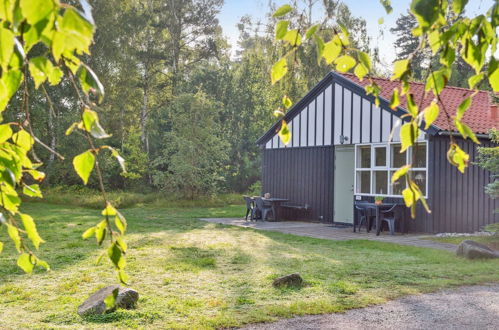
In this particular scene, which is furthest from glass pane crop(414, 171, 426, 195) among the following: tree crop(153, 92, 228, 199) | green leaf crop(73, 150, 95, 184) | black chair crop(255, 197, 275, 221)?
green leaf crop(73, 150, 95, 184)

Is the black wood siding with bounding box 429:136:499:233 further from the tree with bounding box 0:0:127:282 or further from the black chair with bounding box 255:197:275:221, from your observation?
the tree with bounding box 0:0:127:282

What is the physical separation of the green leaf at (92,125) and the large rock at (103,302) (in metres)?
3.88

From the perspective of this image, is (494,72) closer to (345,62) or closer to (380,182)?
(345,62)

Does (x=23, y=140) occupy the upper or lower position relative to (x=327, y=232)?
upper

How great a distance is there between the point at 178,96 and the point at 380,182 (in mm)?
12060

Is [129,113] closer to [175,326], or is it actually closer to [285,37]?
[175,326]

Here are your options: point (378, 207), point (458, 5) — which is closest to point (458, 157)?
point (458, 5)

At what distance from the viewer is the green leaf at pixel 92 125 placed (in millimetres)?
1119

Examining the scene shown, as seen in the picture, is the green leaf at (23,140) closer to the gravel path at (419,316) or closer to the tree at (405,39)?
the gravel path at (419,316)

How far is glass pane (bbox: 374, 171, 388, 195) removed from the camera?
1365 cm

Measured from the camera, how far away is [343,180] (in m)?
15.3

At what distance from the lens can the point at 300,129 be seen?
53.4 ft

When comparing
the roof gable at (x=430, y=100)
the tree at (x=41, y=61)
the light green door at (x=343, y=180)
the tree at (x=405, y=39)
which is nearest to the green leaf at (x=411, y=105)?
the tree at (x=41, y=61)

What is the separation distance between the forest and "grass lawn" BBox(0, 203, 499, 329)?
11.4m
